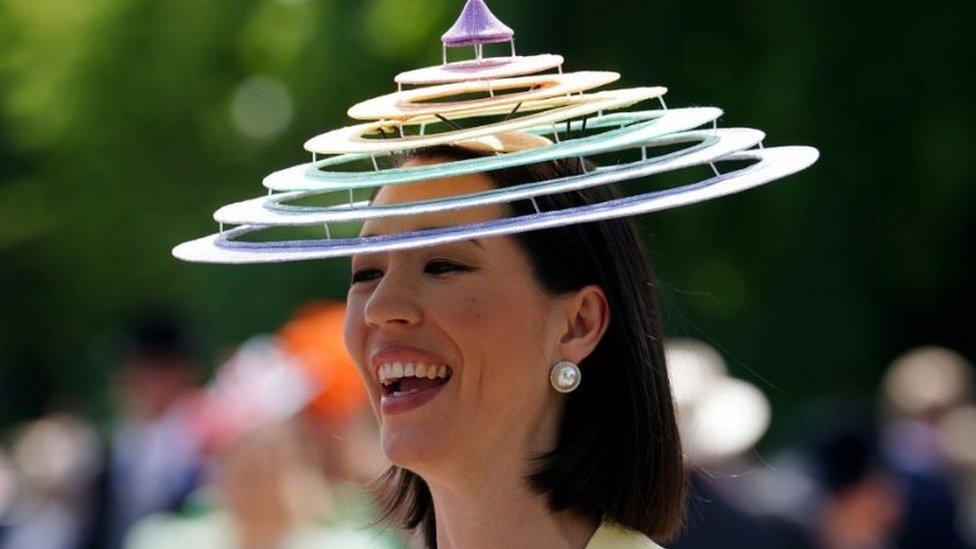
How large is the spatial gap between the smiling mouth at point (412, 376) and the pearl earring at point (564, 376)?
0.16 m

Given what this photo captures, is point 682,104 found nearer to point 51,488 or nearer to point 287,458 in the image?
→ point 51,488

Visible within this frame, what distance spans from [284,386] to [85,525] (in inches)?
69.0

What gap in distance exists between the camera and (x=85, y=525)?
288 inches

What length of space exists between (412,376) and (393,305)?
9cm

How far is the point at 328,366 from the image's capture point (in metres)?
5.91

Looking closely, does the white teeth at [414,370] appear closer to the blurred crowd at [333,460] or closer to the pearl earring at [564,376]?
the pearl earring at [564,376]

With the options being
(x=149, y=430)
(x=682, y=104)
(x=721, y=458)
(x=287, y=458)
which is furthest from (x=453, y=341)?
(x=682, y=104)

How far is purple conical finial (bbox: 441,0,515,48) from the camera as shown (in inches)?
119

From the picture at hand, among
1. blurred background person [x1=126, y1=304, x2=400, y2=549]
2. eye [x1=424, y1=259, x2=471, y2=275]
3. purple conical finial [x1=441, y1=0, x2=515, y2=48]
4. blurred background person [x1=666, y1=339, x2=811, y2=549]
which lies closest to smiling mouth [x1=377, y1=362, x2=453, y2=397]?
eye [x1=424, y1=259, x2=471, y2=275]

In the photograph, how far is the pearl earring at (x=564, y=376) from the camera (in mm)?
2971

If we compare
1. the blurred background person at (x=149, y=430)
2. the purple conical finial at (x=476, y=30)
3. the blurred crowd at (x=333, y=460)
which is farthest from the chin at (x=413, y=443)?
the blurred background person at (x=149, y=430)

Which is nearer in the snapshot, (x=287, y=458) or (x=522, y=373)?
(x=522, y=373)

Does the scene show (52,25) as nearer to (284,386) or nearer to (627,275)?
(284,386)

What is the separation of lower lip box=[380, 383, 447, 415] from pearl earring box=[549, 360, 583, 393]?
165mm
